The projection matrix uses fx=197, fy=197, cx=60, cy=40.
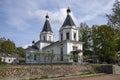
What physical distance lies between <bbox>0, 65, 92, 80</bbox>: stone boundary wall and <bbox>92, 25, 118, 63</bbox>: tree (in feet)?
70.8

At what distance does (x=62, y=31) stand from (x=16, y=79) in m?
24.4

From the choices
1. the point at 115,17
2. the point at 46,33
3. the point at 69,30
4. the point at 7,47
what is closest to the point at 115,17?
the point at 115,17

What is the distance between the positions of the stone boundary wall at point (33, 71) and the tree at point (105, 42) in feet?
70.8

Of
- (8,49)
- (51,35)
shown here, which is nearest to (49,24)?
(51,35)

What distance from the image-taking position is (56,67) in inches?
930

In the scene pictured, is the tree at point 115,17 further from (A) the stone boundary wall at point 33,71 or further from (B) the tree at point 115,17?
(A) the stone boundary wall at point 33,71

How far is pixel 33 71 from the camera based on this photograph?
21125 mm

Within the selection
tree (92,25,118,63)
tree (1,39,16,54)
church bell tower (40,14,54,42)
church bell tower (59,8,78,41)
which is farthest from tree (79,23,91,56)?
tree (1,39,16,54)

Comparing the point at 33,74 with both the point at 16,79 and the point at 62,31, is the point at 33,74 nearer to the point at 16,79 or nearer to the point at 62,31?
the point at 16,79

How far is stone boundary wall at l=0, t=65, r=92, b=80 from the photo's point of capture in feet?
62.1

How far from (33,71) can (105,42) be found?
31248mm

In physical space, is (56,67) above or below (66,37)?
below

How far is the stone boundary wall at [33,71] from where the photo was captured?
1892cm

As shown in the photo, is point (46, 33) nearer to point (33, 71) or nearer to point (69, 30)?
point (69, 30)
